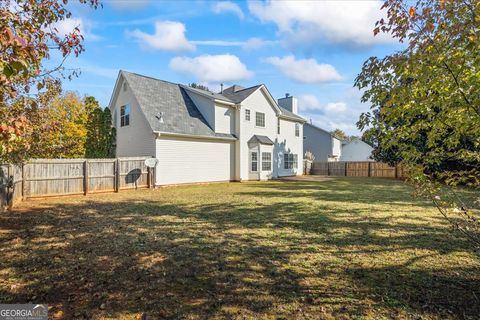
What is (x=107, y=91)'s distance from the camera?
19.8 meters

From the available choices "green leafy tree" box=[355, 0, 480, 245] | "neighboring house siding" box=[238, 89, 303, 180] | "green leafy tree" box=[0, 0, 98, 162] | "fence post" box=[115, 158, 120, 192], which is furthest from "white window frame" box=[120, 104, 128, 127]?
"green leafy tree" box=[355, 0, 480, 245]

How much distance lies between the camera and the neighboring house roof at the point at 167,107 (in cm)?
1672

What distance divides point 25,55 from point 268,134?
2073 cm

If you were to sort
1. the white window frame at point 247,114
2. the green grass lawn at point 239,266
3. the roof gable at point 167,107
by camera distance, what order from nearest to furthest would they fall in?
1. the green grass lawn at point 239,266
2. the roof gable at point 167,107
3. the white window frame at point 247,114

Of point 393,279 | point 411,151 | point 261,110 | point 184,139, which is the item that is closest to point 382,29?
point 411,151

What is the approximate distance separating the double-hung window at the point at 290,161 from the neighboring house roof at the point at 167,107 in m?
6.90

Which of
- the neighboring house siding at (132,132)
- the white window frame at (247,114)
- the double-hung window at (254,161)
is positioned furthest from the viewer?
the double-hung window at (254,161)

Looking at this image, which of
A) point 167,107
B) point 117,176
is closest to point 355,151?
point 167,107

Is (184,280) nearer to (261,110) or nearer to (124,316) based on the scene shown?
(124,316)

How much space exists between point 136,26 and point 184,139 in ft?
25.3

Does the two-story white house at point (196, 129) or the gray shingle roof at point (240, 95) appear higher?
the gray shingle roof at point (240, 95)

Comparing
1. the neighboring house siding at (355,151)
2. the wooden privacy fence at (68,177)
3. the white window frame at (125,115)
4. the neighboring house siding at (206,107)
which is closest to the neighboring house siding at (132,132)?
the white window frame at (125,115)

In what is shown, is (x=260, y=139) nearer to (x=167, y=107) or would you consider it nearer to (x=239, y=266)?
(x=167, y=107)

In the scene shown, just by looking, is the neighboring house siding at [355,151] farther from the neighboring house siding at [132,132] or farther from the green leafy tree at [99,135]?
the green leafy tree at [99,135]
